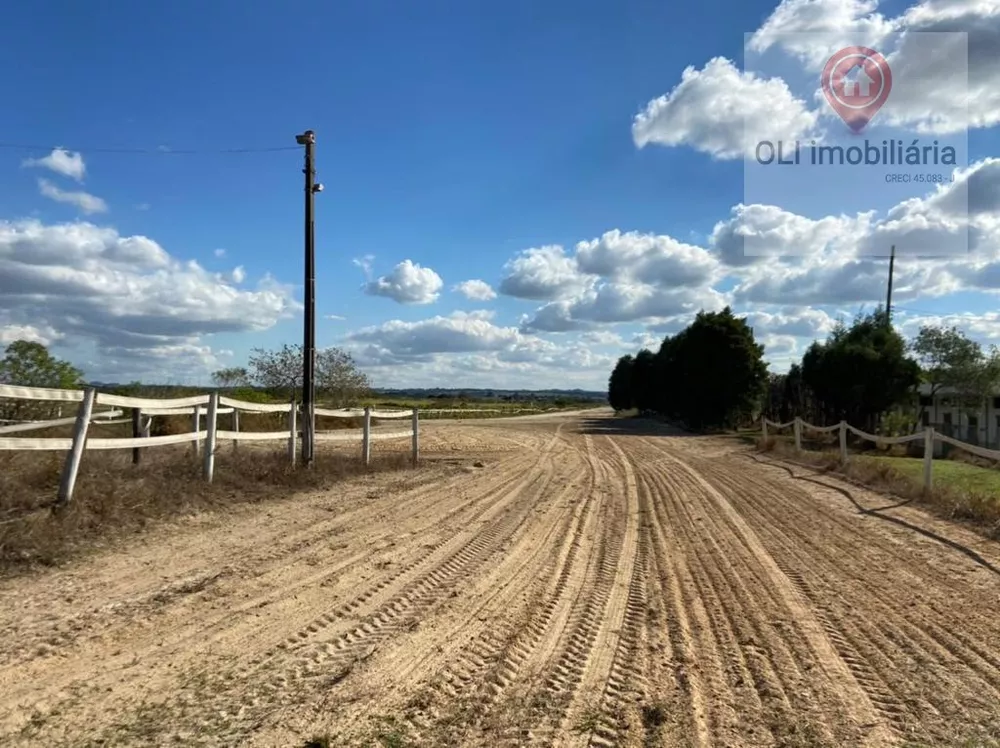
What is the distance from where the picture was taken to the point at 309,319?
1445cm

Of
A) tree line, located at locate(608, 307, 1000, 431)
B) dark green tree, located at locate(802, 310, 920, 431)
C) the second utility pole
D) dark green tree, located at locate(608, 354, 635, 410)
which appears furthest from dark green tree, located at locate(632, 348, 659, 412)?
the second utility pole

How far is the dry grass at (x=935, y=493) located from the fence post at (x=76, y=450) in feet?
34.3

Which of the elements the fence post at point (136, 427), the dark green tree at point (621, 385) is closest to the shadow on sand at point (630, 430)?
the fence post at point (136, 427)

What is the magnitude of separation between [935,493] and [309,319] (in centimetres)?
1115

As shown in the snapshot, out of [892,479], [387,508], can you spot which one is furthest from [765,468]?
[387,508]

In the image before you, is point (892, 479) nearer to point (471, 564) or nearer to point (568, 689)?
point (471, 564)

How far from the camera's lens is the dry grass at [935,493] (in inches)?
405

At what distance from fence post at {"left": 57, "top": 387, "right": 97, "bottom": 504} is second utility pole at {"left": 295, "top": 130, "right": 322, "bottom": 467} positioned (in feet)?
A: 19.1

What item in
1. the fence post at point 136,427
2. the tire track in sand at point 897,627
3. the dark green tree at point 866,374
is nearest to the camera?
the tire track in sand at point 897,627

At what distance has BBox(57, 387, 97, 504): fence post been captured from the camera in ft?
25.5

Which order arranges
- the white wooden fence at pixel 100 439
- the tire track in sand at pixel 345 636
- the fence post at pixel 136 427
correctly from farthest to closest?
the fence post at pixel 136 427 < the white wooden fence at pixel 100 439 < the tire track in sand at pixel 345 636

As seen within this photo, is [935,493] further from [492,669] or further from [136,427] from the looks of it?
[136,427]

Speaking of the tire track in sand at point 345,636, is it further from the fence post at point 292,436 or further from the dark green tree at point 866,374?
the dark green tree at point 866,374

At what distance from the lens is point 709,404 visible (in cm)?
4228
